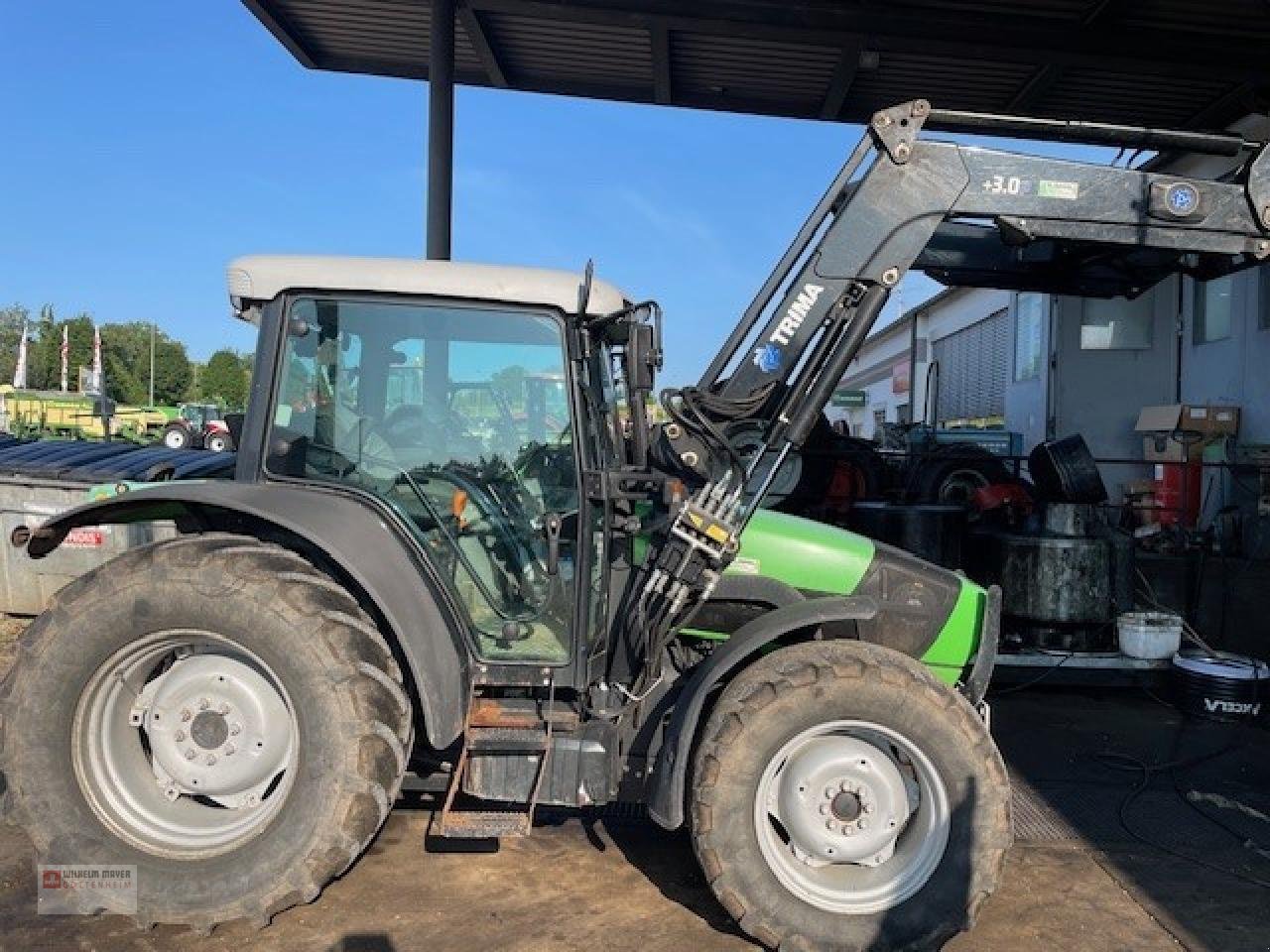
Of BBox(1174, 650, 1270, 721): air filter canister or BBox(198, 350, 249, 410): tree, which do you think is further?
BBox(198, 350, 249, 410): tree

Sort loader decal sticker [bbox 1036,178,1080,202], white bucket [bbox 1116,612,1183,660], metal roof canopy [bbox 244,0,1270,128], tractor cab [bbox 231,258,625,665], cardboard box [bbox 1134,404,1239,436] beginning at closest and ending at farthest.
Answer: tractor cab [bbox 231,258,625,665], loader decal sticker [bbox 1036,178,1080,202], white bucket [bbox 1116,612,1183,660], metal roof canopy [bbox 244,0,1270,128], cardboard box [bbox 1134,404,1239,436]

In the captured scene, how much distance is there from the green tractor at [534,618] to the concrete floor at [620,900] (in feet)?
0.82

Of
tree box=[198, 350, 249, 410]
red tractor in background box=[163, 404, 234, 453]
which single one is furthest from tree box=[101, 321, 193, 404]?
red tractor in background box=[163, 404, 234, 453]

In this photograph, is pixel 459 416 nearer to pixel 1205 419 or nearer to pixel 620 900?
pixel 620 900

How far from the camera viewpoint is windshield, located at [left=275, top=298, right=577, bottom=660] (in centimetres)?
338

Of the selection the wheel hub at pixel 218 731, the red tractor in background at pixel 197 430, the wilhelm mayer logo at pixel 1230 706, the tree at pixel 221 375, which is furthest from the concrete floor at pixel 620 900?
the tree at pixel 221 375

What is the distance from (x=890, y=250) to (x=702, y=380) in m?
0.88

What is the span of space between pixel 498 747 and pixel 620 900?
0.77 meters

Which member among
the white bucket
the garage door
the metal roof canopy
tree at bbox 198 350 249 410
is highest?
tree at bbox 198 350 249 410

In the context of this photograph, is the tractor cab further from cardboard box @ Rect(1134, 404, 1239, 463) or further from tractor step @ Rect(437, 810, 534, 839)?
cardboard box @ Rect(1134, 404, 1239, 463)

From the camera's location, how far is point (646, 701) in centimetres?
343

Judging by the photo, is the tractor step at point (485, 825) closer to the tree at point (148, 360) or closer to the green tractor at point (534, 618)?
the green tractor at point (534, 618)

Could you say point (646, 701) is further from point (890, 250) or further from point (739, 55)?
point (739, 55)

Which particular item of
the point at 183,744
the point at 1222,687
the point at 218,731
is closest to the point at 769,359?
the point at 218,731
